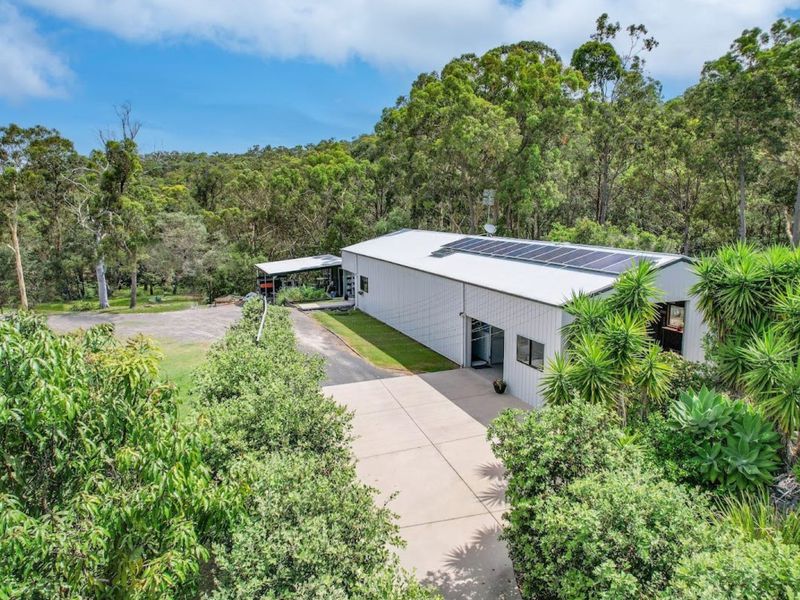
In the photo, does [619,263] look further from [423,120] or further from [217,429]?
[423,120]

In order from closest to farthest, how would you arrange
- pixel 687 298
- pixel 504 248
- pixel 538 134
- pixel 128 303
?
pixel 687 298
pixel 504 248
pixel 538 134
pixel 128 303

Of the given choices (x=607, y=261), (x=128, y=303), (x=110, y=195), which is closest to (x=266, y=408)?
(x=607, y=261)


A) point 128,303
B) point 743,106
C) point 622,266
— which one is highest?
point 743,106

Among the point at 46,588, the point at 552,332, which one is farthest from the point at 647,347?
the point at 46,588

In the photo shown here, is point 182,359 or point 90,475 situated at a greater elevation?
point 90,475

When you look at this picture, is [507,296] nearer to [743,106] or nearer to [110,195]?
[743,106]
